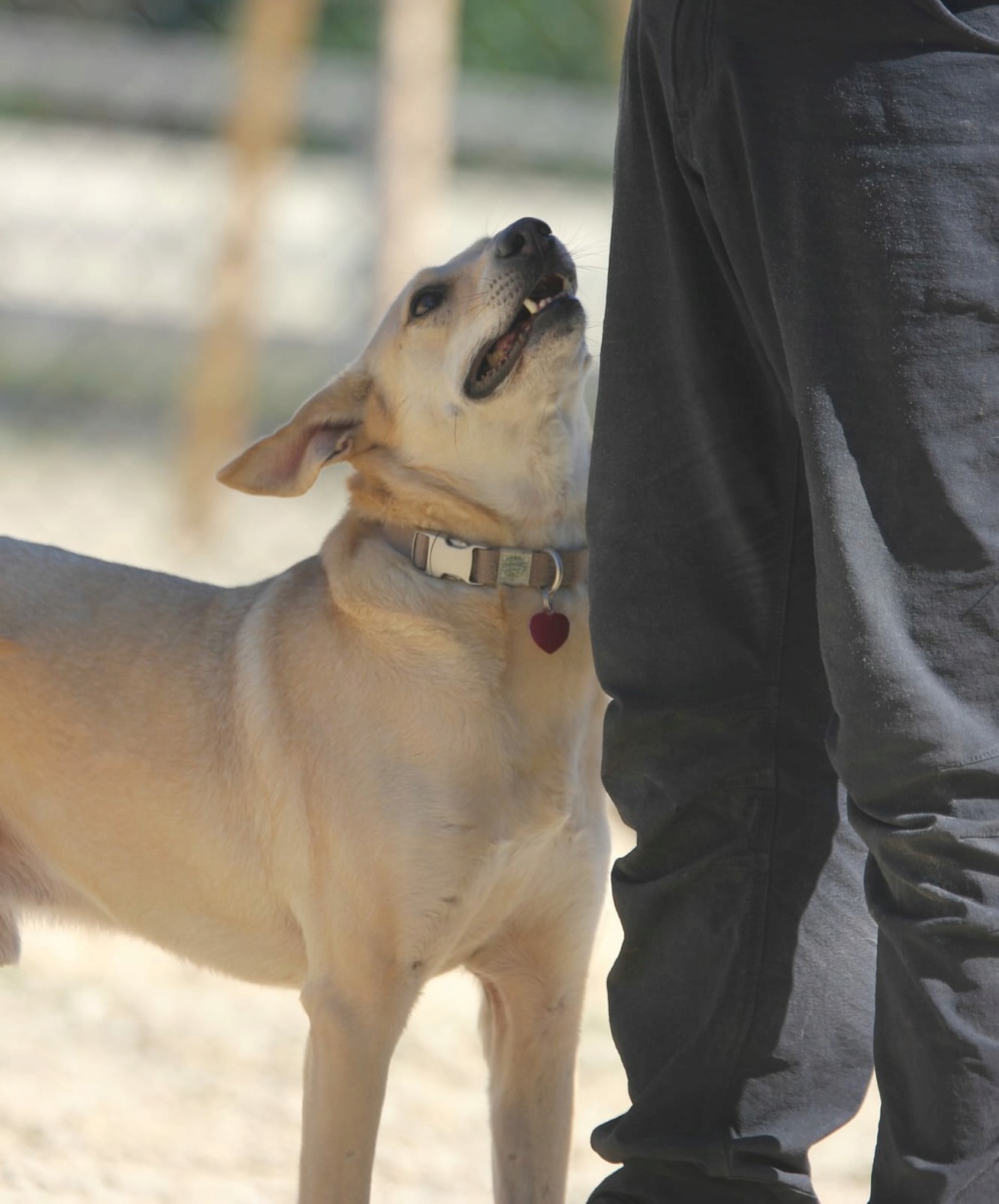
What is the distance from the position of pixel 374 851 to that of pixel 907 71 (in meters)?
1.28

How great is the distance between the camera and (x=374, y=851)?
221 cm


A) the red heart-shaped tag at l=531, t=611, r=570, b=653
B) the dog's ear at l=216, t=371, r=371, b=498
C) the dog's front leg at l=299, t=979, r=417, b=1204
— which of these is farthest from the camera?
the dog's ear at l=216, t=371, r=371, b=498

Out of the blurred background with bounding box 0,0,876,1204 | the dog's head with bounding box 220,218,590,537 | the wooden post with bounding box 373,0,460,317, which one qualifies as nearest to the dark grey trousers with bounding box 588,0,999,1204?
the dog's head with bounding box 220,218,590,537

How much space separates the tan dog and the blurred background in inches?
14.1

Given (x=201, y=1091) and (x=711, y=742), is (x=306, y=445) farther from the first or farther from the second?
(x=201, y=1091)

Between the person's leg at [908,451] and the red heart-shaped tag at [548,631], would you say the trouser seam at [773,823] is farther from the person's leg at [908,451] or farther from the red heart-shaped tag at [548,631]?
the red heart-shaped tag at [548,631]

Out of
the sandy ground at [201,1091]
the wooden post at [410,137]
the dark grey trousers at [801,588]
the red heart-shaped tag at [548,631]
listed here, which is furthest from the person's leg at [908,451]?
the wooden post at [410,137]

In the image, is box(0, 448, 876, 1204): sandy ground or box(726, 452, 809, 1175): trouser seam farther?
box(0, 448, 876, 1204): sandy ground

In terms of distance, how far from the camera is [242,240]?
534cm

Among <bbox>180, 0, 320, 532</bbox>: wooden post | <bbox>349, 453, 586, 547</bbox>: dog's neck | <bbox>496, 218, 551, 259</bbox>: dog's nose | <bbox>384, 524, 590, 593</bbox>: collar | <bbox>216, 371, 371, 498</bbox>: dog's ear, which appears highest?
<bbox>180, 0, 320, 532</bbox>: wooden post

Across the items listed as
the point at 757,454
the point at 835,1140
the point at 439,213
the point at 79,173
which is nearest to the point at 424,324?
the point at 757,454

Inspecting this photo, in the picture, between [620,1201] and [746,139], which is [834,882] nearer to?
[620,1201]

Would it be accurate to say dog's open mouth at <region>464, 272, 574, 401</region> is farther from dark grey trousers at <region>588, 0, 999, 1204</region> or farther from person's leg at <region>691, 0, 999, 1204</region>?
person's leg at <region>691, 0, 999, 1204</region>

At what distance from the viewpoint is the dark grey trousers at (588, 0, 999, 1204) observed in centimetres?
149
